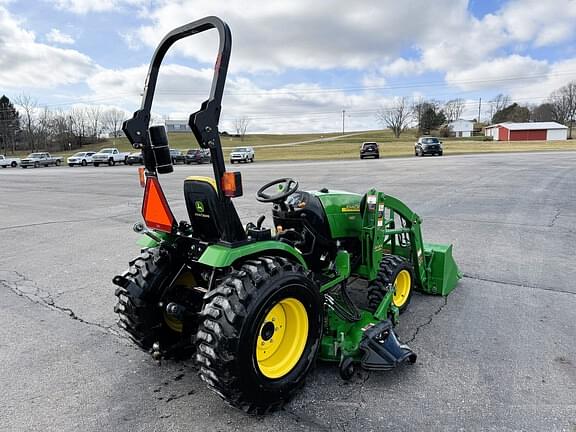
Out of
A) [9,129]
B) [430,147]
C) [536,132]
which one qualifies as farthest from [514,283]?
[536,132]

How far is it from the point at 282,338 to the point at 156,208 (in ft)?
4.07

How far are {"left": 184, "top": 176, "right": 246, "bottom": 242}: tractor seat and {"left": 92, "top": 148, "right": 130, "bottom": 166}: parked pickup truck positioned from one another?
139 feet

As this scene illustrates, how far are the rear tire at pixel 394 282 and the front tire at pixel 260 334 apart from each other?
1.09 metres

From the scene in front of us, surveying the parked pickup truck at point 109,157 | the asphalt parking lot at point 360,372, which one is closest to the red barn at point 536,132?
Result: the parked pickup truck at point 109,157

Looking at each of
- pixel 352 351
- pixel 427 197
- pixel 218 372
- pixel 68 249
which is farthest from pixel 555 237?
pixel 68 249

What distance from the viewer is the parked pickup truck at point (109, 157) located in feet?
136

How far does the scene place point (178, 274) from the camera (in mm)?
3229

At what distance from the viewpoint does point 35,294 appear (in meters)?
5.05

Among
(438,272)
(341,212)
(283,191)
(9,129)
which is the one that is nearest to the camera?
(283,191)

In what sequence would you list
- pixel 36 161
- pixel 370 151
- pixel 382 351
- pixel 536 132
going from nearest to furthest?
pixel 382 351 → pixel 370 151 → pixel 36 161 → pixel 536 132

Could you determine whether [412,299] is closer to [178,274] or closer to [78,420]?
[178,274]

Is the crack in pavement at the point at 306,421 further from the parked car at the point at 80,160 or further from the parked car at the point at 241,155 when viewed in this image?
the parked car at the point at 80,160

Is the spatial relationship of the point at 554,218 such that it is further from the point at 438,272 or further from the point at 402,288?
the point at 402,288

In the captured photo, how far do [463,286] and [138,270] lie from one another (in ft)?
12.0
